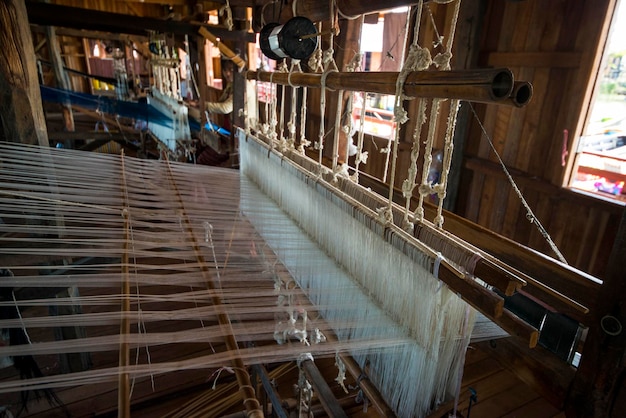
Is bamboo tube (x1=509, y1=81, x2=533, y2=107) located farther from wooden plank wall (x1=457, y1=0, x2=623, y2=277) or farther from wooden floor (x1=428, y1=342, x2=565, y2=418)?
wooden plank wall (x1=457, y1=0, x2=623, y2=277)

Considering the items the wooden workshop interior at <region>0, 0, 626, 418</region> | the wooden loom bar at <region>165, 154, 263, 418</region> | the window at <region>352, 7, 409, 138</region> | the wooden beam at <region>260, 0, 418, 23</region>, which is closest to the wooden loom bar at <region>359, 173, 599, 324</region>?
the wooden workshop interior at <region>0, 0, 626, 418</region>

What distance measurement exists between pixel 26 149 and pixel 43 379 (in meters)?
1.98

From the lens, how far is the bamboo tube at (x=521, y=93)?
0.76m

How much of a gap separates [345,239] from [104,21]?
13.1 ft

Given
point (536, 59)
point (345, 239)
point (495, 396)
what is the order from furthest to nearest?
1. point (536, 59)
2. point (495, 396)
3. point (345, 239)

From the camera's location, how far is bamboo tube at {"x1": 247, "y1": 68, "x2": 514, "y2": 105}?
772mm

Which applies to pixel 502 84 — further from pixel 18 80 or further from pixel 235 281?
pixel 18 80

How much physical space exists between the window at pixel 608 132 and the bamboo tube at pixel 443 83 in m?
2.37

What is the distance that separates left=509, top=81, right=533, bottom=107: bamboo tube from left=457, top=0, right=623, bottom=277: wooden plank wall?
250 cm

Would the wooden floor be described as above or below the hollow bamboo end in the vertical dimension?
below

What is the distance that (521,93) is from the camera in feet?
2.52

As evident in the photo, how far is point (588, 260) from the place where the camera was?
2846mm

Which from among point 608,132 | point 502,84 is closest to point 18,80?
point 502,84

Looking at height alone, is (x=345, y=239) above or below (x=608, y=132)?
below
